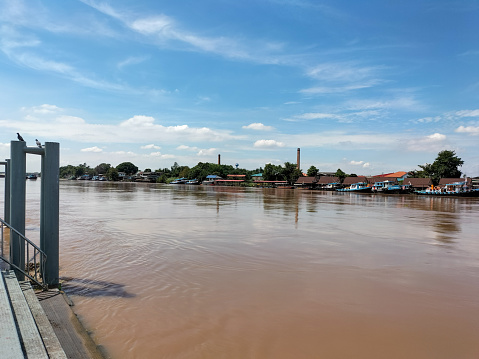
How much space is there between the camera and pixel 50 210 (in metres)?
5.24

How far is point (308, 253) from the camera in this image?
938 centimetres

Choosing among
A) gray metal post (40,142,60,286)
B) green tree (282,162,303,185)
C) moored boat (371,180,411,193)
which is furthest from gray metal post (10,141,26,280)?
green tree (282,162,303,185)

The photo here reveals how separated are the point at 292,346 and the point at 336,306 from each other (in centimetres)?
164

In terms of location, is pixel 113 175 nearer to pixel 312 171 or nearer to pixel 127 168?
pixel 127 168

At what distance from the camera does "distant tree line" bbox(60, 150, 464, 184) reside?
238ft

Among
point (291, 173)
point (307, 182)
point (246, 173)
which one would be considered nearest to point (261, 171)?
point (246, 173)

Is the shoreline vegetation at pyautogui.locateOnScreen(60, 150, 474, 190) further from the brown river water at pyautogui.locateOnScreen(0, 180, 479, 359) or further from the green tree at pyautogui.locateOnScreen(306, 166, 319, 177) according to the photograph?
the brown river water at pyautogui.locateOnScreen(0, 180, 479, 359)

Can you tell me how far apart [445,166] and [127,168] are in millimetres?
126027

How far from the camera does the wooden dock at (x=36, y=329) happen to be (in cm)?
288

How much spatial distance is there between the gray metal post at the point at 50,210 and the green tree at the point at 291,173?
285ft

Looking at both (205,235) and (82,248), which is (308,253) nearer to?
(205,235)

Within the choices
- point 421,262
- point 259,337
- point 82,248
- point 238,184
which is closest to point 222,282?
point 259,337

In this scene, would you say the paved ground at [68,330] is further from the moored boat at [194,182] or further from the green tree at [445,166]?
the moored boat at [194,182]

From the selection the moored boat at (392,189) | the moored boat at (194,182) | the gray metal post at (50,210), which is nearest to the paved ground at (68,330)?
the gray metal post at (50,210)
